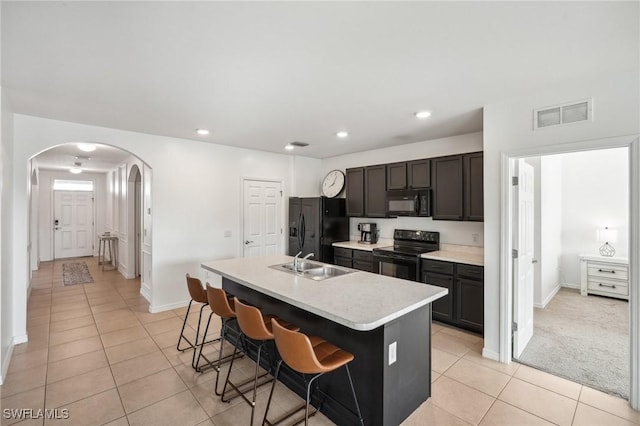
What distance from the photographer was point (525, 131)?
275cm

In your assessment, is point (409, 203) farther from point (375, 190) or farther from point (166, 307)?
point (166, 307)

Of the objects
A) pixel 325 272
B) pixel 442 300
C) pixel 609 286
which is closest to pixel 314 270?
pixel 325 272

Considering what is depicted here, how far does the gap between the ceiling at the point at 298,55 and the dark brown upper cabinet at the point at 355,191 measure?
1999 mm

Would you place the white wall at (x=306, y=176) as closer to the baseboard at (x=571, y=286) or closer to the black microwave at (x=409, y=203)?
the black microwave at (x=409, y=203)

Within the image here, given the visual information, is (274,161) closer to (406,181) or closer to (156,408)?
(406,181)

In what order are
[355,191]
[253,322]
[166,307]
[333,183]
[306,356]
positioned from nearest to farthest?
1. [306,356]
2. [253,322]
3. [166,307]
4. [355,191]
5. [333,183]

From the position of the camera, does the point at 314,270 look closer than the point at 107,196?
Yes

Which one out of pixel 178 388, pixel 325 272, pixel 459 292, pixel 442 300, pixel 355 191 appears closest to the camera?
pixel 178 388

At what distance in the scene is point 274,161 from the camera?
18.6 ft

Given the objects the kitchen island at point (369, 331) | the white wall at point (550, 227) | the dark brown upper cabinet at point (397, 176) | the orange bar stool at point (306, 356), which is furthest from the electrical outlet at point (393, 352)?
the white wall at point (550, 227)

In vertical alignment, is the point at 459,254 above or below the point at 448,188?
below

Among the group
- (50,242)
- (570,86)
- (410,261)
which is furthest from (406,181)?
(50,242)

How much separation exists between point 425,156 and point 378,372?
3.63 m

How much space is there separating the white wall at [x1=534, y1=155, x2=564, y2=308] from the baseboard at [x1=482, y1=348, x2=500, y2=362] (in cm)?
220
